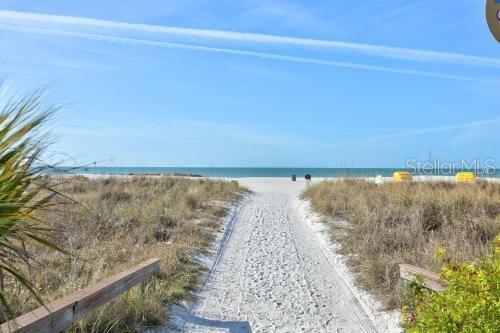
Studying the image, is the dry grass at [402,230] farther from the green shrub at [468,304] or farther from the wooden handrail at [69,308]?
the wooden handrail at [69,308]

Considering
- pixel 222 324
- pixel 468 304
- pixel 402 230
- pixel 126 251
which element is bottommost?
pixel 222 324

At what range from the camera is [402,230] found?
9.13 meters

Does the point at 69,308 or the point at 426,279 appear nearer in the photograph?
the point at 69,308

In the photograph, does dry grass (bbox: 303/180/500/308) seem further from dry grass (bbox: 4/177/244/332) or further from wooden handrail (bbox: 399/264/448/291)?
dry grass (bbox: 4/177/244/332)

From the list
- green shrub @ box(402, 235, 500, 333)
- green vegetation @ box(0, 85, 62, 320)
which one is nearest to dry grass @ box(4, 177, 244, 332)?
green vegetation @ box(0, 85, 62, 320)

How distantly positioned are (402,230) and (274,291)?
342 cm

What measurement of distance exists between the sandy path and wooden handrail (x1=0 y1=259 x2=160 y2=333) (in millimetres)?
1067

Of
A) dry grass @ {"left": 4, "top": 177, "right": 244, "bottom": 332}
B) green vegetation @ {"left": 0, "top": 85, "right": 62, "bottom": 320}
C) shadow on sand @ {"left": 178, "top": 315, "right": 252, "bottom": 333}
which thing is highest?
green vegetation @ {"left": 0, "top": 85, "right": 62, "bottom": 320}

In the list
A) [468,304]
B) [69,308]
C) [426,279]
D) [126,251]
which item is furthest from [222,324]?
[468,304]

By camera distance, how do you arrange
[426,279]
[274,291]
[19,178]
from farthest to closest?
[274,291] → [426,279] → [19,178]

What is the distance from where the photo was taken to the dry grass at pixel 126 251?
5180 millimetres

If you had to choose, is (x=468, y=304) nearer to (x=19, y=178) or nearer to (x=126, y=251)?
(x=19, y=178)

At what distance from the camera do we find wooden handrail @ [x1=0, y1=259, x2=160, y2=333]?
3338 mm

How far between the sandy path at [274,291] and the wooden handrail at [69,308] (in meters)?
1.07
